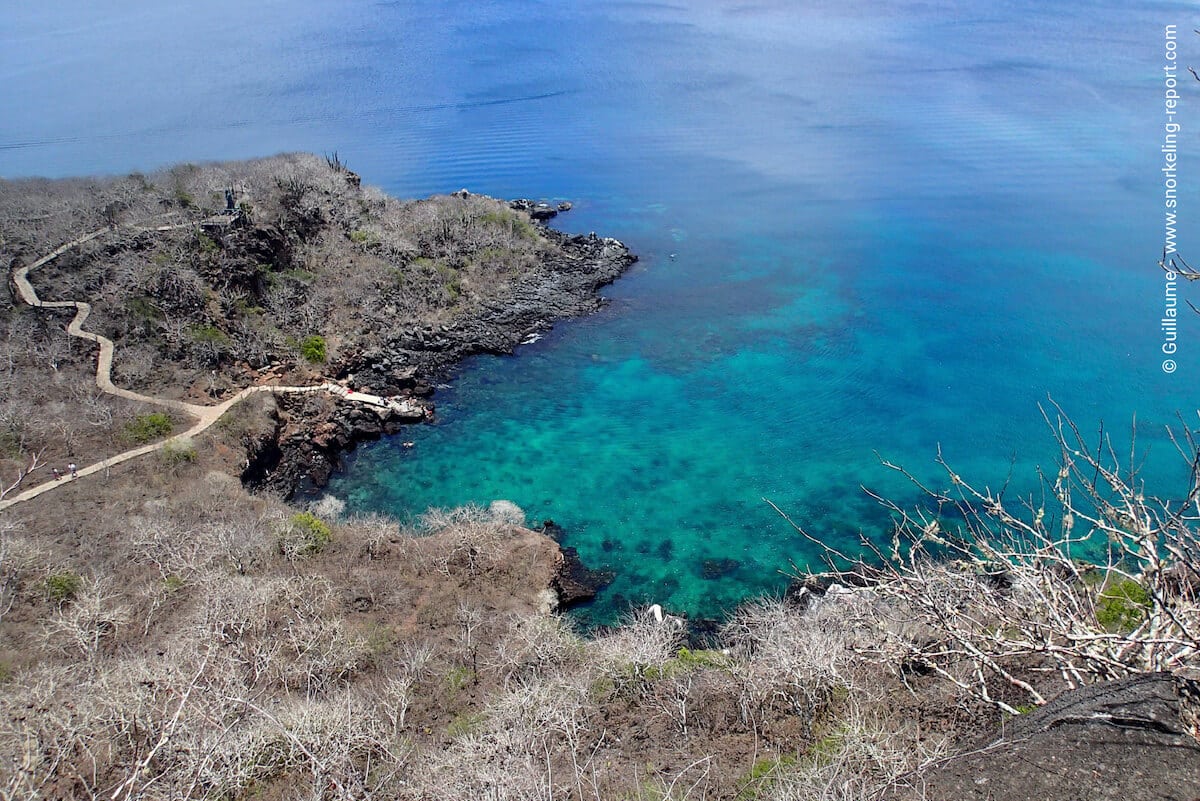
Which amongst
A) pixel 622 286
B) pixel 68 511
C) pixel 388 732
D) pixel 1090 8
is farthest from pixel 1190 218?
pixel 1090 8

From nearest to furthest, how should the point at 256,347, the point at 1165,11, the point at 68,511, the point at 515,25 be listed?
the point at 68,511 → the point at 256,347 → the point at 1165,11 → the point at 515,25

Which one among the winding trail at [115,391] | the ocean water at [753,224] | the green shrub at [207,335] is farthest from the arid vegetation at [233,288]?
the ocean water at [753,224]

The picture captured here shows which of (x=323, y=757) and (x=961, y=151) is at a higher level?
(x=961, y=151)

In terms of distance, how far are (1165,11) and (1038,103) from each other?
116ft

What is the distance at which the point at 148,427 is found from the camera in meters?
28.5

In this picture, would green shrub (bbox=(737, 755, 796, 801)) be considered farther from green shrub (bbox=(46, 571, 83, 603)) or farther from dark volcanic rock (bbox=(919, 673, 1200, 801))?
green shrub (bbox=(46, 571, 83, 603))

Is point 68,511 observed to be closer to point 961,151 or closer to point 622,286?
point 622,286

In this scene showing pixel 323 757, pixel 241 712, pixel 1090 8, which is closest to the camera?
pixel 323 757

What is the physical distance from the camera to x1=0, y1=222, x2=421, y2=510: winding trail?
26672mm

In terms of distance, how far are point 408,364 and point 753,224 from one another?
30240 millimetres

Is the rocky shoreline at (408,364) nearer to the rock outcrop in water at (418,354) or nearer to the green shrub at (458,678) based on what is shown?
the rock outcrop in water at (418,354)

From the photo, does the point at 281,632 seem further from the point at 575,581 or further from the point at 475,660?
the point at 575,581

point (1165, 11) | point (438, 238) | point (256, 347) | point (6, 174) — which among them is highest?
point (1165, 11)

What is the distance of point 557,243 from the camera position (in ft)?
170
